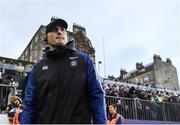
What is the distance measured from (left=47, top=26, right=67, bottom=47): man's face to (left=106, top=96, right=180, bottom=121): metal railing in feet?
29.5

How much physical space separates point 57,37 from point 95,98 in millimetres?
594

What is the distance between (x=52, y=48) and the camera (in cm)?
260

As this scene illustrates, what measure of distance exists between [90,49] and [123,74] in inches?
717

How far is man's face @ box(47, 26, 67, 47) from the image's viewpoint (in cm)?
259

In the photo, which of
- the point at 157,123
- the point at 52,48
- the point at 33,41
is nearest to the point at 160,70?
the point at 33,41

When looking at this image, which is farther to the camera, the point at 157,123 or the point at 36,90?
the point at 157,123

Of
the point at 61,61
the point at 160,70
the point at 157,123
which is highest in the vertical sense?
the point at 160,70

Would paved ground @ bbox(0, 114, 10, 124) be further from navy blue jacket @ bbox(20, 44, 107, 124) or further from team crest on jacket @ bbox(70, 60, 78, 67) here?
team crest on jacket @ bbox(70, 60, 78, 67)

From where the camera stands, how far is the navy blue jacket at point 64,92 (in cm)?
235

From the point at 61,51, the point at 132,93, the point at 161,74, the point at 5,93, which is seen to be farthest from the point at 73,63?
the point at 161,74

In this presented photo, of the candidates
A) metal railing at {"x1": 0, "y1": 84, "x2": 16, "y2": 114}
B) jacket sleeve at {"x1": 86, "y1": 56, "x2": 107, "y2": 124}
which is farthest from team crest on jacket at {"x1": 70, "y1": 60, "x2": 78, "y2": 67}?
metal railing at {"x1": 0, "y1": 84, "x2": 16, "y2": 114}

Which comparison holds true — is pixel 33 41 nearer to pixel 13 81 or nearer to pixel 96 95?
pixel 13 81

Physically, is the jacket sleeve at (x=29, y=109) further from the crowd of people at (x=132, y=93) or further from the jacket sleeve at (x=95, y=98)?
the crowd of people at (x=132, y=93)

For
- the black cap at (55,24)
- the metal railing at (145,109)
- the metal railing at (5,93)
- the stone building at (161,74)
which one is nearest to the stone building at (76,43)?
the stone building at (161,74)
